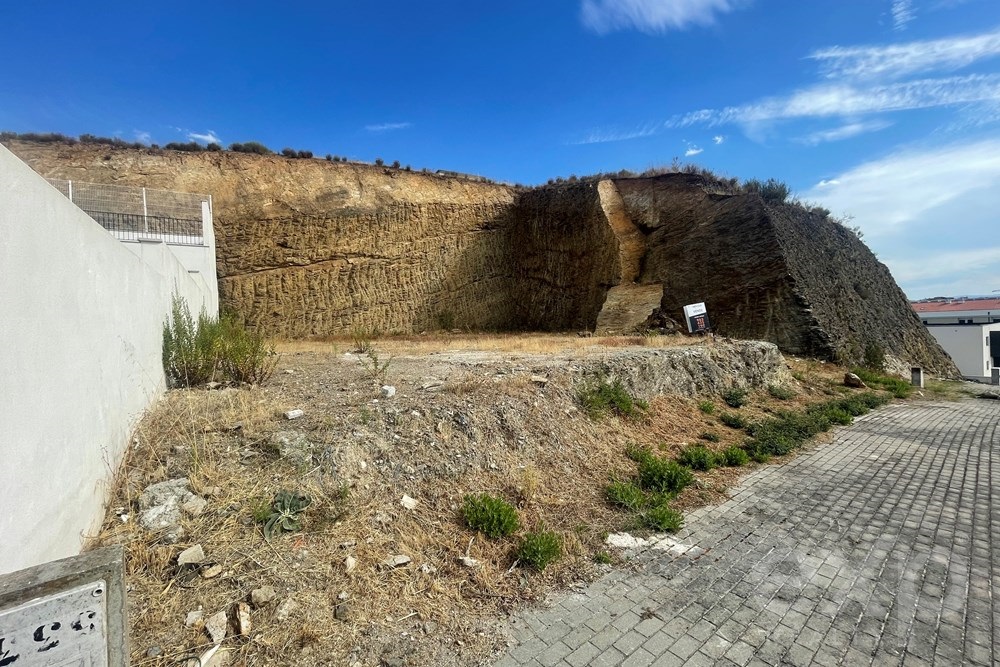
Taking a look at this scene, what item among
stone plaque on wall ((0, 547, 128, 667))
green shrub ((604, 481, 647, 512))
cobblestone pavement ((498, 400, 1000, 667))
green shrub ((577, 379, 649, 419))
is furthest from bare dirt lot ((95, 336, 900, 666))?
stone plaque on wall ((0, 547, 128, 667))

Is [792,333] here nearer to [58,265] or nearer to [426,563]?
[426,563]

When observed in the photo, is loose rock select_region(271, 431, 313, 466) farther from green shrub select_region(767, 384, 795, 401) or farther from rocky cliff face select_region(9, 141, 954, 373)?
rocky cliff face select_region(9, 141, 954, 373)

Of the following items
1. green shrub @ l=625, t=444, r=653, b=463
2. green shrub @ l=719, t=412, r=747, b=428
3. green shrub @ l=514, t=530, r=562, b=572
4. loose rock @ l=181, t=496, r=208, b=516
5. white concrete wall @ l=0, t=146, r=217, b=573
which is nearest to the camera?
white concrete wall @ l=0, t=146, r=217, b=573

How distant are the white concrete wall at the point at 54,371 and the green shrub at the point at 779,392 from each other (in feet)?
35.5

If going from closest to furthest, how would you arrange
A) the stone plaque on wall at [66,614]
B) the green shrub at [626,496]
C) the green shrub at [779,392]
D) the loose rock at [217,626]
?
the stone plaque on wall at [66,614]
the loose rock at [217,626]
the green shrub at [626,496]
the green shrub at [779,392]

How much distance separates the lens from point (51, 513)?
96.0 inches

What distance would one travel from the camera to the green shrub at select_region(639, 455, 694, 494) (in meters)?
5.11

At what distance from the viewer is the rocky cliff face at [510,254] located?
1554 centimetres

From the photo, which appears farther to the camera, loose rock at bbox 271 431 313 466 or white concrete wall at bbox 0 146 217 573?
A: loose rock at bbox 271 431 313 466

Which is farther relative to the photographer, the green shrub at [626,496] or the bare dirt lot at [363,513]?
the green shrub at [626,496]

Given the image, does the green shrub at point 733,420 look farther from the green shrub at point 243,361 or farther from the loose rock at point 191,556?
the loose rock at point 191,556

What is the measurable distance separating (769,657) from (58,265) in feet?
15.4

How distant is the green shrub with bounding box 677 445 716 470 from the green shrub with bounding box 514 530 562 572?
2.87 metres

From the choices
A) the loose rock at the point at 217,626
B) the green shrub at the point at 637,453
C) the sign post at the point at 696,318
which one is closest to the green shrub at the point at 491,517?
the loose rock at the point at 217,626
